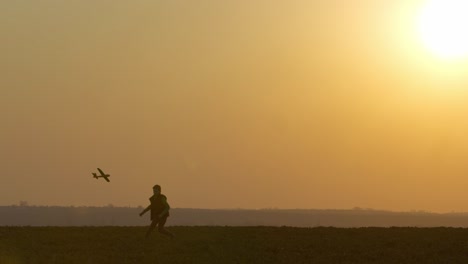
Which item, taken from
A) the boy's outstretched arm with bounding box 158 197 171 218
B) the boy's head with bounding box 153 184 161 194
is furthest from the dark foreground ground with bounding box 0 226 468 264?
the boy's head with bounding box 153 184 161 194

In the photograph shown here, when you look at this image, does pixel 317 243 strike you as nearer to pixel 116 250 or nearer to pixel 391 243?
pixel 391 243

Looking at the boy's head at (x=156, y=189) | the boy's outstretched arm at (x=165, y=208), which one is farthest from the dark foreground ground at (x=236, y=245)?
the boy's head at (x=156, y=189)

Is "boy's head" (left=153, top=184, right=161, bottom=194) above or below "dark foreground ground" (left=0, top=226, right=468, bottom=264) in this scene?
above

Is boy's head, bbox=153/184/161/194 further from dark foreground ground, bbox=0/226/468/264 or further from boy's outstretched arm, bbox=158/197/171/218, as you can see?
dark foreground ground, bbox=0/226/468/264

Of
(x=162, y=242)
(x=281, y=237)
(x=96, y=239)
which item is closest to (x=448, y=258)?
(x=281, y=237)

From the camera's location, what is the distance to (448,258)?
32188 millimetres

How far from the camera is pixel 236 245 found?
35031 mm

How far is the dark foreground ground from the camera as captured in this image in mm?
31391

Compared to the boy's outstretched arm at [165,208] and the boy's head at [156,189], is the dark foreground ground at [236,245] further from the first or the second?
the boy's head at [156,189]

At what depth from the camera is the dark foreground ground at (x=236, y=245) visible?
31391 mm

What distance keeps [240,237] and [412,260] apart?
8.21 m

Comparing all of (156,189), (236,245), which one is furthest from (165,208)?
(236,245)

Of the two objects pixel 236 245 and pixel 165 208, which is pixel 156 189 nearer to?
pixel 165 208

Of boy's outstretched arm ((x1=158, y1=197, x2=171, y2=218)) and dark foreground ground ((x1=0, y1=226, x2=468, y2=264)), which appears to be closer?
dark foreground ground ((x1=0, y1=226, x2=468, y2=264))
